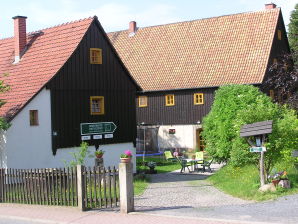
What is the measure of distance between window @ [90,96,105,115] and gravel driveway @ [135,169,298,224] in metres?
4.92

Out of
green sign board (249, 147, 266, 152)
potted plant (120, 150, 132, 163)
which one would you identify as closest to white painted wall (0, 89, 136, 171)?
potted plant (120, 150, 132, 163)

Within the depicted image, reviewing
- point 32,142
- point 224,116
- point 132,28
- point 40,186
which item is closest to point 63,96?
point 32,142

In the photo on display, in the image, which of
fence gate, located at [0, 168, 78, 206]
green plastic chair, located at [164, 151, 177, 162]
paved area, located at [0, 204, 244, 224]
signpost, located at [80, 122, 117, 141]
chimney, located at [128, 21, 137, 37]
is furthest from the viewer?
chimney, located at [128, 21, 137, 37]

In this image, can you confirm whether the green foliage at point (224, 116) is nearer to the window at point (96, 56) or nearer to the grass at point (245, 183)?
the grass at point (245, 183)

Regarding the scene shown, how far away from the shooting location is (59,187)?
14.5 m

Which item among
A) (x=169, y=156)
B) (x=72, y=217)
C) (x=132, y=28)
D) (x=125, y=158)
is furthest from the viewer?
(x=132, y=28)

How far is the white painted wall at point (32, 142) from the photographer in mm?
19578

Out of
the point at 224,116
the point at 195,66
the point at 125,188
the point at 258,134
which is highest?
the point at 195,66

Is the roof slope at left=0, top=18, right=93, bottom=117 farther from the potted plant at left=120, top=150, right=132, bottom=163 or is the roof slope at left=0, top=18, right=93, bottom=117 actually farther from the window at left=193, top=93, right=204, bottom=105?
the window at left=193, top=93, right=204, bottom=105

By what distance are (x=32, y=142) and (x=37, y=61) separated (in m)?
4.23

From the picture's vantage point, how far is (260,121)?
622 inches

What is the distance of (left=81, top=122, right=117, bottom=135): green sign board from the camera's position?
21953 mm

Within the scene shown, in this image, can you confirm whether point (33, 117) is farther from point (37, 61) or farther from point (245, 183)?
point (245, 183)

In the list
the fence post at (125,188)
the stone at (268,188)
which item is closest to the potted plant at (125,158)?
the fence post at (125,188)
